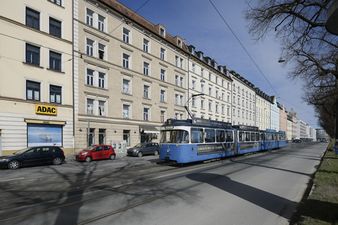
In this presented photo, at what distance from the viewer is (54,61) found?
2848cm

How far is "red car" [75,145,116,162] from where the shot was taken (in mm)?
25062

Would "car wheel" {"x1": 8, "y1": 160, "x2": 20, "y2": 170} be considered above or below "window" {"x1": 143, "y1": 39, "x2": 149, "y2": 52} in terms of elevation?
below

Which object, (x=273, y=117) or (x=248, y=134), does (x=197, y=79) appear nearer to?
(x=248, y=134)

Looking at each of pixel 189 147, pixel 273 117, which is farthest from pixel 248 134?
pixel 273 117

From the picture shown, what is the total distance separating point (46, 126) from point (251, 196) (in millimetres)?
21973

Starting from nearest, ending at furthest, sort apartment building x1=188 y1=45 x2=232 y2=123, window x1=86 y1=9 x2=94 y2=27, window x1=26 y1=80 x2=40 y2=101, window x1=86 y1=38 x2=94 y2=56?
window x1=26 y1=80 x2=40 y2=101
window x1=86 y1=38 x2=94 y2=56
window x1=86 y1=9 x2=94 y2=27
apartment building x1=188 y1=45 x2=232 y2=123

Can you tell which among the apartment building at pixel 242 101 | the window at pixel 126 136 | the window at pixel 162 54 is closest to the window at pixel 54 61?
the window at pixel 126 136

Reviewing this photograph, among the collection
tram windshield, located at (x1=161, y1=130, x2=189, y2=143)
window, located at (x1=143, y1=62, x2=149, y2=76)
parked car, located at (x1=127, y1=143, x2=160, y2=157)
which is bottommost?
parked car, located at (x1=127, y1=143, x2=160, y2=157)

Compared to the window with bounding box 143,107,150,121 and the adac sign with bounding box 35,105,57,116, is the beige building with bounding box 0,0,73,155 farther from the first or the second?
the window with bounding box 143,107,150,121

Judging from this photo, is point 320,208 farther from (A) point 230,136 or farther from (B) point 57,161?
(B) point 57,161

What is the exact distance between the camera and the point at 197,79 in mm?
54219

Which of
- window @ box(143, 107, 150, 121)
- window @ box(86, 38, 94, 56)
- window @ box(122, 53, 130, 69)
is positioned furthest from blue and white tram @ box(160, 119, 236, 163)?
window @ box(143, 107, 150, 121)

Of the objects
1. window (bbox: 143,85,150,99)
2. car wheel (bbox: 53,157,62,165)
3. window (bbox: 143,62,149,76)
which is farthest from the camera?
window (bbox: 143,62,149,76)

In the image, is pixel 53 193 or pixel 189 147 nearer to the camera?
pixel 53 193
